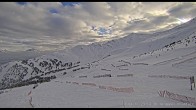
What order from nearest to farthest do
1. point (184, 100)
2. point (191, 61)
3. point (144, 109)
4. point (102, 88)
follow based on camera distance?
1. point (144, 109)
2. point (184, 100)
3. point (102, 88)
4. point (191, 61)

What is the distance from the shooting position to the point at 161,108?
2283 centimetres

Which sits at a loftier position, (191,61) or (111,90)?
(191,61)

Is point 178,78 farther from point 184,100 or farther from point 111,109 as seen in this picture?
point 111,109

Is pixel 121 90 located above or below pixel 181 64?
below

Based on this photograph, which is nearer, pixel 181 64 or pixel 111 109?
pixel 111 109

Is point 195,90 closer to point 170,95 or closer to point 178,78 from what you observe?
point 170,95

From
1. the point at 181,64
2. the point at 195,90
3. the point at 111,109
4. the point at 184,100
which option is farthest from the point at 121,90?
the point at 181,64

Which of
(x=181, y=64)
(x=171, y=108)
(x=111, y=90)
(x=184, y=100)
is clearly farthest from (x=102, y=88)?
(x=181, y=64)

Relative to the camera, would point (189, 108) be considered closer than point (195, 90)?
Yes

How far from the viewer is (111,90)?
43594 mm

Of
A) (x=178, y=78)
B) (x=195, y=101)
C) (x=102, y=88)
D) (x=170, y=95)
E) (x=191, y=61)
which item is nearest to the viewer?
(x=195, y=101)

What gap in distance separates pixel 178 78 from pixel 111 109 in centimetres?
3285

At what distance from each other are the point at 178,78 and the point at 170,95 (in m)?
23.1

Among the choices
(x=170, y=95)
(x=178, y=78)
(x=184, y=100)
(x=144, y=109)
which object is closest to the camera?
(x=144, y=109)
